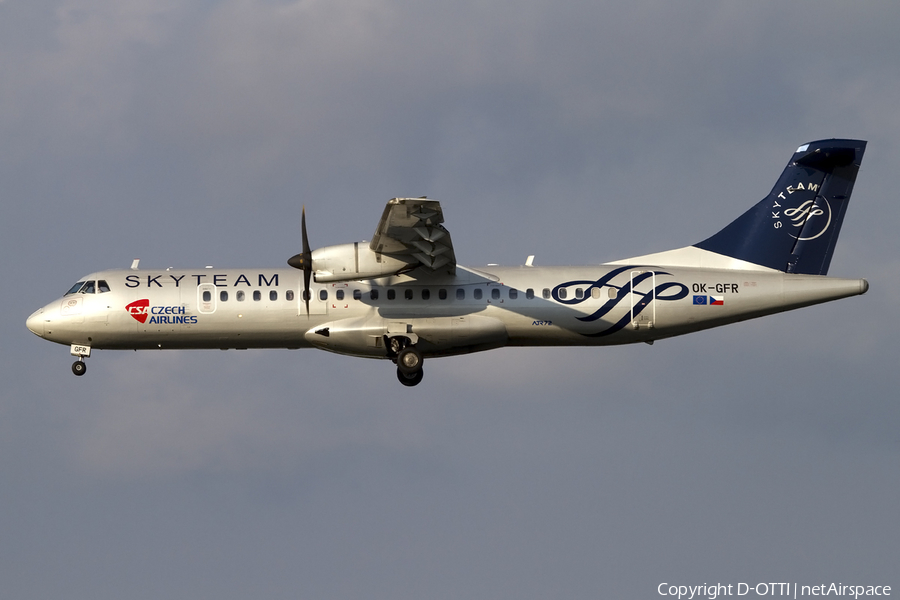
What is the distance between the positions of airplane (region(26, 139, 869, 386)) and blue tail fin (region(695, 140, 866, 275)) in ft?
0.08

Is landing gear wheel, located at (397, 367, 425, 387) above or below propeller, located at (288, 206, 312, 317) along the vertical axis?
below

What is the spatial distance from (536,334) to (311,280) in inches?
224

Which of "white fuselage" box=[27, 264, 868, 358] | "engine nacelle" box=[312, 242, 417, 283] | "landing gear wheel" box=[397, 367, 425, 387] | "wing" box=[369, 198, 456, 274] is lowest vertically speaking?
"landing gear wheel" box=[397, 367, 425, 387]

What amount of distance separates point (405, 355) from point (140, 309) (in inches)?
268

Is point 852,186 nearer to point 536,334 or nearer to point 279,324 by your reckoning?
point 536,334

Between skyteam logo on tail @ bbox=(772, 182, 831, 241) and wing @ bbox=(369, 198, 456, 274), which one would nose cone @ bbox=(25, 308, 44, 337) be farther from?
skyteam logo on tail @ bbox=(772, 182, 831, 241)

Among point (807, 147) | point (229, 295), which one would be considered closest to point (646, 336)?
point (807, 147)

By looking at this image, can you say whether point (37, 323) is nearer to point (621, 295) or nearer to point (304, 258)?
point (304, 258)

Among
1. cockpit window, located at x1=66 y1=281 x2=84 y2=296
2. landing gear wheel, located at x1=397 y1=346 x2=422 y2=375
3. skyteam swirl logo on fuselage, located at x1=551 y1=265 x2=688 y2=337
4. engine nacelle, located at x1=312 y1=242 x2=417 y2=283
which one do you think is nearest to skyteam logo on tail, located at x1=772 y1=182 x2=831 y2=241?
skyteam swirl logo on fuselage, located at x1=551 y1=265 x2=688 y2=337

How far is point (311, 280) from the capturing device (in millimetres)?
26625

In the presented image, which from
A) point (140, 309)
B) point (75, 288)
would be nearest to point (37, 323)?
point (75, 288)

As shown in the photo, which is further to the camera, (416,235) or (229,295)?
(229,295)

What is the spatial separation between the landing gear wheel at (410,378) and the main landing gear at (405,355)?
75 mm

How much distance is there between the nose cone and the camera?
2752cm
